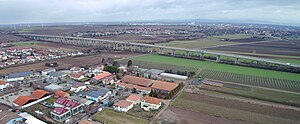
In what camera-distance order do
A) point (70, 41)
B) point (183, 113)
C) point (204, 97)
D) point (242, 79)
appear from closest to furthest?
point (183, 113)
point (204, 97)
point (242, 79)
point (70, 41)

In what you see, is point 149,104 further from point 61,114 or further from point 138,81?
point 61,114

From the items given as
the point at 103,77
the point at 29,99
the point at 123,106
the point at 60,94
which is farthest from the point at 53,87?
the point at 123,106

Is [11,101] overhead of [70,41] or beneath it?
beneath

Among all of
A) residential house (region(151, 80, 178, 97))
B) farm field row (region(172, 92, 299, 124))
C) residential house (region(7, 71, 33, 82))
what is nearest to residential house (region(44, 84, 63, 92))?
residential house (region(7, 71, 33, 82))

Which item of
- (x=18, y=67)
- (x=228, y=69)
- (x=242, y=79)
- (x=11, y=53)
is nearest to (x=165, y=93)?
(x=242, y=79)

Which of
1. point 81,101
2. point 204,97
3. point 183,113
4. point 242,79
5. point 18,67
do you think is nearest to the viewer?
point 183,113

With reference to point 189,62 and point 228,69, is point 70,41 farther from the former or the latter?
point 228,69
